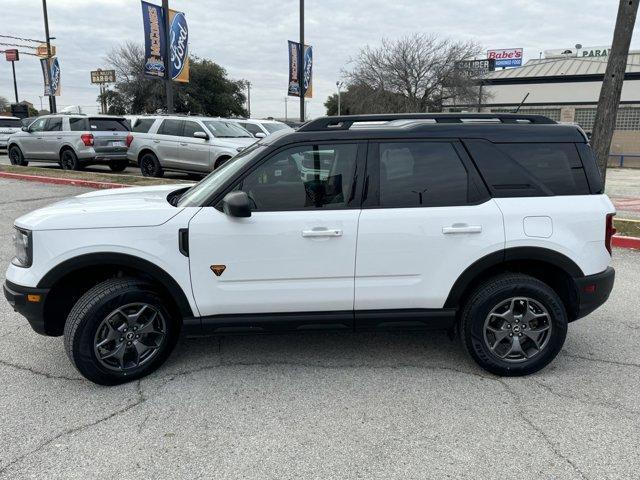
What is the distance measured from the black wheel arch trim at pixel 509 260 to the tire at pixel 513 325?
0.43 feet

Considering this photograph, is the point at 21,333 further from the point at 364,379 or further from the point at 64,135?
the point at 64,135

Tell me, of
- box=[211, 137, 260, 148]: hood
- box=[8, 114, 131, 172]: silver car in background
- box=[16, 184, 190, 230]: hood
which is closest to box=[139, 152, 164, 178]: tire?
box=[8, 114, 131, 172]: silver car in background

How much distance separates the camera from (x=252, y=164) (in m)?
3.46

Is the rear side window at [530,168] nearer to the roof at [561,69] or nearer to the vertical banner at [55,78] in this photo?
the vertical banner at [55,78]

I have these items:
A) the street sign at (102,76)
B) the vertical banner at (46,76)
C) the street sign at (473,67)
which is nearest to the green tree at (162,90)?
the street sign at (102,76)

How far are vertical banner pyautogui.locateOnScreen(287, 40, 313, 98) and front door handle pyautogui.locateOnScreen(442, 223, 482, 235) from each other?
17.8 m

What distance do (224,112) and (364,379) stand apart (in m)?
48.8

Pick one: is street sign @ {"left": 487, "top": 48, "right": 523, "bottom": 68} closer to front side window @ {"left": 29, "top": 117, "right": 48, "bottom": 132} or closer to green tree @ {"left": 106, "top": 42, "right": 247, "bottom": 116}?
green tree @ {"left": 106, "top": 42, "right": 247, "bottom": 116}

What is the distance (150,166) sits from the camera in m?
14.4

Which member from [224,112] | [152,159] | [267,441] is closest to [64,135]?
[152,159]

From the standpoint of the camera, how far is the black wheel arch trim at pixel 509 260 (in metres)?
3.47

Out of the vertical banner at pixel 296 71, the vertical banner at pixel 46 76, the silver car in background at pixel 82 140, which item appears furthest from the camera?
the vertical banner at pixel 46 76

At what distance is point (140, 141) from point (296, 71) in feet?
26.3

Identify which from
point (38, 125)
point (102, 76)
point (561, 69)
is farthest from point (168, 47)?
point (102, 76)
